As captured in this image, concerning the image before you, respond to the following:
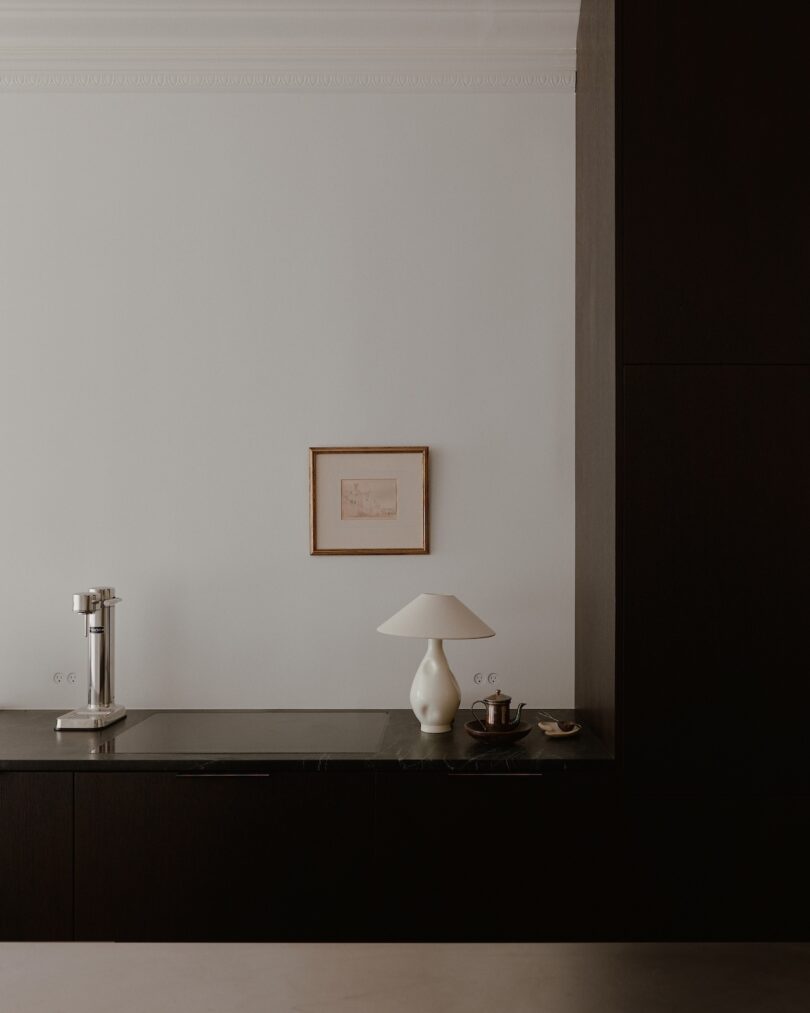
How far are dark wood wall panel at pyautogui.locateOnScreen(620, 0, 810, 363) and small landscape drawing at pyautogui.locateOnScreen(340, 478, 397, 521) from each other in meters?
1.00

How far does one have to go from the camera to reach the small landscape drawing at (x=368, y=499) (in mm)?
2961

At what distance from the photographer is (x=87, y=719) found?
2.68 m

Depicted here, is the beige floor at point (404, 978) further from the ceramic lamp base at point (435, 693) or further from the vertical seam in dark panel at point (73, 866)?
the ceramic lamp base at point (435, 693)

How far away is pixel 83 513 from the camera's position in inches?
118

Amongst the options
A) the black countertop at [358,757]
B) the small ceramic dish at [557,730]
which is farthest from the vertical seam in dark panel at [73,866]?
the small ceramic dish at [557,730]

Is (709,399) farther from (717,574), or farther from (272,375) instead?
(272,375)

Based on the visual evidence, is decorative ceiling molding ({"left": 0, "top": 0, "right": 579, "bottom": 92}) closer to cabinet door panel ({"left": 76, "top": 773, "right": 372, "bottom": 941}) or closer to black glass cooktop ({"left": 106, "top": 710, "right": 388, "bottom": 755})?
black glass cooktop ({"left": 106, "top": 710, "right": 388, "bottom": 755})

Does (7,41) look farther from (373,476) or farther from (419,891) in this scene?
(419,891)

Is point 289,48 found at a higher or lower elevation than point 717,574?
higher

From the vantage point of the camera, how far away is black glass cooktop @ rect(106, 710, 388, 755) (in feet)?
8.02

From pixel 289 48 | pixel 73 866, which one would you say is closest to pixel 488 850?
pixel 73 866

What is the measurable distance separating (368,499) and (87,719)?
3.77 ft

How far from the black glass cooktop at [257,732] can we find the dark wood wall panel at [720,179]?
1386 mm

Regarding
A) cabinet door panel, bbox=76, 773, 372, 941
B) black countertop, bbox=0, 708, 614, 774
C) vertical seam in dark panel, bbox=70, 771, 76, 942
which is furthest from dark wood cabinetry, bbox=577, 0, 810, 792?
vertical seam in dark panel, bbox=70, 771, 76, 942
